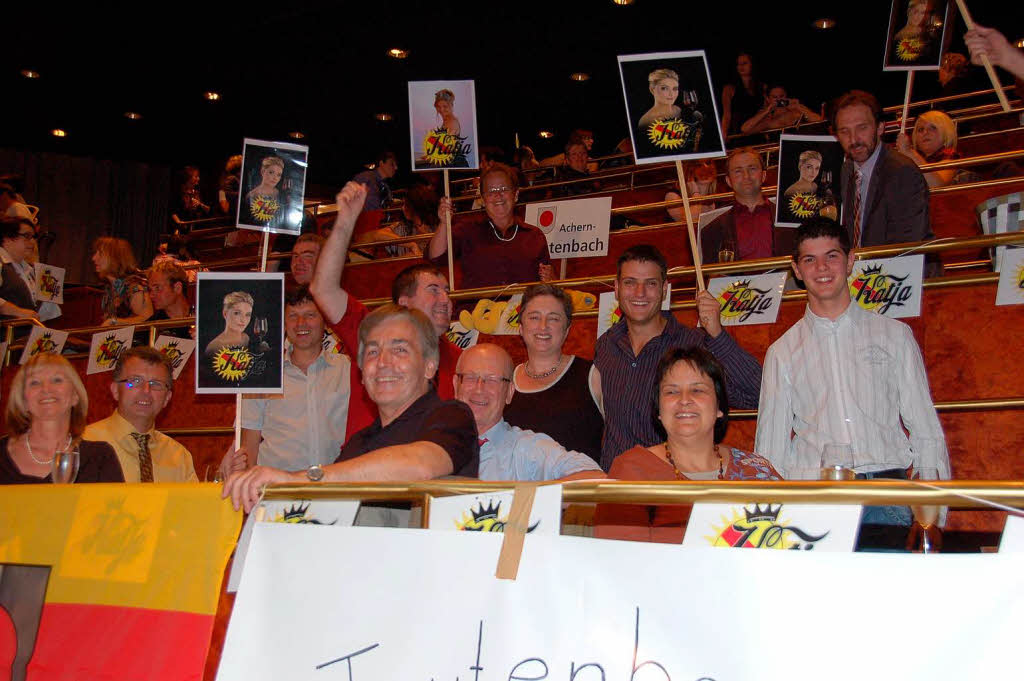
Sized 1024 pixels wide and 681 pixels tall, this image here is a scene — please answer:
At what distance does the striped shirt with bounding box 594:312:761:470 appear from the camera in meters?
3.50

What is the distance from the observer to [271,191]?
3977mm

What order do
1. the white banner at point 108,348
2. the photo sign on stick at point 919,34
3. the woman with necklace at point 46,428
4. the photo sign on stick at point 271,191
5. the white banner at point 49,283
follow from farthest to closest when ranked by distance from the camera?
the white banner at point 49,283 < the white banner at point 108,348 < the photo sign on stick at point 919,34 < the photo sign on stick at point 271,191 < the woman with necklace at point 46,428

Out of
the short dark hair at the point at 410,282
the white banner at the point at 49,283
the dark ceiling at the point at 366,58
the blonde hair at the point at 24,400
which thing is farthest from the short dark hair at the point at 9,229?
the short dark hair at the point at 410,282

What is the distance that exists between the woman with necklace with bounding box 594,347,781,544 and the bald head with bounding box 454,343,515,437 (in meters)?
0.70

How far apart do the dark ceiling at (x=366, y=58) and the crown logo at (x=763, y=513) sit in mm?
10222

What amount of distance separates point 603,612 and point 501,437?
66.9 inches

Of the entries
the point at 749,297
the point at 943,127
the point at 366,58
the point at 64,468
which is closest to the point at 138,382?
the point at 64,468

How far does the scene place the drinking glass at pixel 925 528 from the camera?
1918mm

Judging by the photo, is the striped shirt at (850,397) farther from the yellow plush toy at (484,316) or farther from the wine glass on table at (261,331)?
the yellow plush toy at (484,316)

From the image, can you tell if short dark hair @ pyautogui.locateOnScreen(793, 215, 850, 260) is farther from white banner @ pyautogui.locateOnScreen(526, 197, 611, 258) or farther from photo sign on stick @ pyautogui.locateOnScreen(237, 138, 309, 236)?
white banner @ pyautogui.locateOnScreen(526, 197, 611, 258)

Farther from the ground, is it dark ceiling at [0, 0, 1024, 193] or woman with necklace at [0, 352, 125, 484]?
dark ceiling at [0, 0, 1024, 193]

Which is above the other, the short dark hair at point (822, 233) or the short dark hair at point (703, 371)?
the short dark hair at point (822, 233)

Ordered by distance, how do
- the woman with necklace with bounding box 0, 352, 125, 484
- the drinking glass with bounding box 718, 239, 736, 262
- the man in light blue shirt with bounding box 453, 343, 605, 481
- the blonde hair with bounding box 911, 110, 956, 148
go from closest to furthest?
the man in light blue shirt with bounding box 453, 343, 605, 481 → the woman with necklace with bounding box 0, 352, 125, 484 → the drinking glass with bounding box 718, 239, 736, 262 → the blonde hair with bounding box 911, 110, 956, 148

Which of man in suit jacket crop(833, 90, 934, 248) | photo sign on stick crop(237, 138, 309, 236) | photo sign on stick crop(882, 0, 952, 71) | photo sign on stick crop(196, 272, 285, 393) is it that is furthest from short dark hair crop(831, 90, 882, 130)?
photo sign on stick crop(196, 272, 285, 393)
